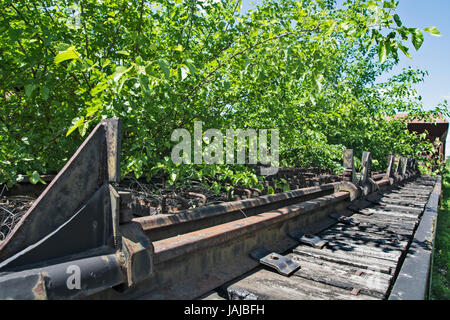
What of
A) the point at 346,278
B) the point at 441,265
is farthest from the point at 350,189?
the point at 441,265

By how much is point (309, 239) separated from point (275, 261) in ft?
2.56

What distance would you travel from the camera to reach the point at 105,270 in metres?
1.39

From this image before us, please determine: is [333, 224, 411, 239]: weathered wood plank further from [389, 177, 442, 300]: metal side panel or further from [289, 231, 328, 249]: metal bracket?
[289, 231, 328, 249]: metal bracket

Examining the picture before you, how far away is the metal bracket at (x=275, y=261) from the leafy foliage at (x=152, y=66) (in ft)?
3.45

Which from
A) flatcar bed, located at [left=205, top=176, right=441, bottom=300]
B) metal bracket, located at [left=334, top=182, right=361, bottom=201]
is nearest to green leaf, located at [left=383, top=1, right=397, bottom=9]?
flatcar bed, located at [left=205, top=176, right=441, bottom=300]

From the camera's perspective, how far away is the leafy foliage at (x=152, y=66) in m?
2.47

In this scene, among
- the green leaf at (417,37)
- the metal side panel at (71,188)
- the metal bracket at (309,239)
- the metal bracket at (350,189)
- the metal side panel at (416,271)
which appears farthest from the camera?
the metal bracket at (350,189)

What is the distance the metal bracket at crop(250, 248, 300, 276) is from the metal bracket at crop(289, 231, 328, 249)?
0.53 metres

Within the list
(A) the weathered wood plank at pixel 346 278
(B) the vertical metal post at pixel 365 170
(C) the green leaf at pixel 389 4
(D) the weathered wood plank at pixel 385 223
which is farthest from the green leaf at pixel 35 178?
(B) the vertical metal post at pixel 365 170

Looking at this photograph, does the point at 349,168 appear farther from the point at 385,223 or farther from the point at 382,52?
the point at 382,52

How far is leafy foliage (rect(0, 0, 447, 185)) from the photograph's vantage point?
97.4 inches

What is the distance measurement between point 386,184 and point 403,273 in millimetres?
6375

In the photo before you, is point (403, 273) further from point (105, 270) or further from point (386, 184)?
point (386, 184)

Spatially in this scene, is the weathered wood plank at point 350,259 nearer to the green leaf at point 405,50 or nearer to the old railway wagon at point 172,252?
the old railway wagon at point 172,252
